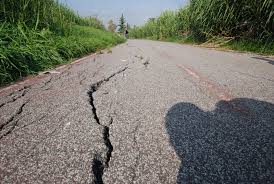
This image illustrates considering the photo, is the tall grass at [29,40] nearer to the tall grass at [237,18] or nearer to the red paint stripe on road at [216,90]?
the red paint stripe on road at [216,90]

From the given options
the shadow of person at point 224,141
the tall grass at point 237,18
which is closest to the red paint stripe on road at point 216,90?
the shadow of person at point 224,141

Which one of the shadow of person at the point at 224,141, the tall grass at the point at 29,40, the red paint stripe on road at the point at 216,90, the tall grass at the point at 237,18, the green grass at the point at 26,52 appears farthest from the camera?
the tall grass at the point at 237,18

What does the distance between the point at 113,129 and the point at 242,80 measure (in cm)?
234

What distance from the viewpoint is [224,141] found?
1.85 meters

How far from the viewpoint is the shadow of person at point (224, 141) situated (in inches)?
58.4

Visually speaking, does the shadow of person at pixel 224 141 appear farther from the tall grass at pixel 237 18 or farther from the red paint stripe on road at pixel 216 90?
the tall grass at pixel 237 18

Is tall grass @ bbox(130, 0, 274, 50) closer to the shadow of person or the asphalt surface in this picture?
the asphalt surface

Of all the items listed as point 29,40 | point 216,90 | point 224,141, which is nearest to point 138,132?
point 224,141

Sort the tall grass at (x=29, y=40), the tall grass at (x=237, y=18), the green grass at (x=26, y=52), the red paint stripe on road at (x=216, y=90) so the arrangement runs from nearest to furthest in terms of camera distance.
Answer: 1. the red paint stripe on road at (x=216, y=90)
2. the green grass at (x=26, y=52)
3. the tall grass at (x=29, y=40)
4. the tall grass at (x=237, y=18)

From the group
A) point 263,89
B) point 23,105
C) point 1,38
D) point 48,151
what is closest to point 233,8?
point 263,89

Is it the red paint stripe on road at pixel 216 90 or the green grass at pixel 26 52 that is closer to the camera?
the red paint stripe on road at pixel 216 90

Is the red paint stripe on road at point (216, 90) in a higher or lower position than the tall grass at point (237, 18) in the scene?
lower

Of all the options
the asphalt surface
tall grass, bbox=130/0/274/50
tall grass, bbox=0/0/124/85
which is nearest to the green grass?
tall grass, bbox=0/0/124/85

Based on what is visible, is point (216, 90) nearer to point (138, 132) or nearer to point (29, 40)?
point (138, 132)
